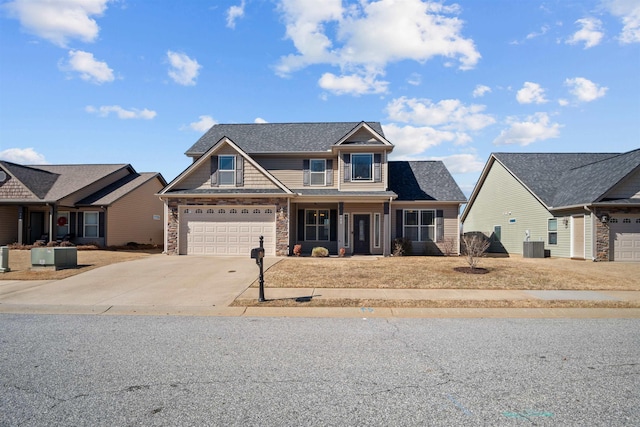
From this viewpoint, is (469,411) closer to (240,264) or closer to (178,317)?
(178,317)

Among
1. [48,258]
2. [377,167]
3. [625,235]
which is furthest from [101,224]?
[625,235]

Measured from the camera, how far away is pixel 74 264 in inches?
587

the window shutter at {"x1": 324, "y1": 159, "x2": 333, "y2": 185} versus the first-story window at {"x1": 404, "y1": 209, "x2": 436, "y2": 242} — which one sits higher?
the window shutter at {"x1": 324, "y1": 159, "x2": 333, "y2": 185}

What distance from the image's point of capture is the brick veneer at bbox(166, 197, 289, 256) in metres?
19.5

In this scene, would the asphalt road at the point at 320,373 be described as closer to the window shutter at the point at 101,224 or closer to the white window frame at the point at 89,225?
the window shutter at the point at 101,224

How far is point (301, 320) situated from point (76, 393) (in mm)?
4317

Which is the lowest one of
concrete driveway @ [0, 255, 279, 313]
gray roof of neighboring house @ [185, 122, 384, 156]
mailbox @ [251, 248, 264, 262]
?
concrete driveway @ [0, 255, 279, 313]

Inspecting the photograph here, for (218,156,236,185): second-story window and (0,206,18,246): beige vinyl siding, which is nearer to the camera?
(218,156,236,185): second-story window

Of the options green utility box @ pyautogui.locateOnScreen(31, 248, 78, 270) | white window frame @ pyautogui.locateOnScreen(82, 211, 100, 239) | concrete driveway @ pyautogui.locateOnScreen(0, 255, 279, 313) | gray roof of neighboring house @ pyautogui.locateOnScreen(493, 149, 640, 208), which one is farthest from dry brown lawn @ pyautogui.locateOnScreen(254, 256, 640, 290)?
white window frame @ pyautogui.locateOnScreen(82, 211, 100, 239)

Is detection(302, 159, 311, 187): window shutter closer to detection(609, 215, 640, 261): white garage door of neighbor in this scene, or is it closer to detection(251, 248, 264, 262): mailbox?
detection(251, 248, 264, 262): mailbox

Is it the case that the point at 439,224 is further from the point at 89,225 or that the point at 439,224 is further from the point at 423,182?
the point at 89,225

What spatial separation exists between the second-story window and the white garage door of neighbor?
18994 millimetres

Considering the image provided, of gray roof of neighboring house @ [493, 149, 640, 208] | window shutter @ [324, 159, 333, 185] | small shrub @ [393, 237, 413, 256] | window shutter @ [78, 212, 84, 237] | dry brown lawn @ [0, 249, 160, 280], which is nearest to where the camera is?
dry brown lawn @ [0, 249, 160, 280]

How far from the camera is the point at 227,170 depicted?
2047 cm
